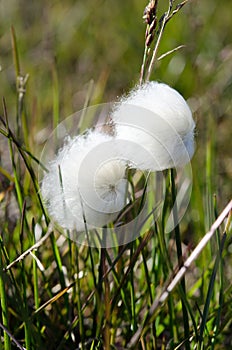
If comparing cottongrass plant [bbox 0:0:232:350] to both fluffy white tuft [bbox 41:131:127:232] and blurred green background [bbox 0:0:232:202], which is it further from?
blurred green background [bbox 0:0:232:202]

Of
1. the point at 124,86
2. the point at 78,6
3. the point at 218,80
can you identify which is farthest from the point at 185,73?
the point at 78,6

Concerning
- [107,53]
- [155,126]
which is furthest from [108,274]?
[107,53]

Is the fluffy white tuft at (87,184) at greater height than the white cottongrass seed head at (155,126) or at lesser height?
lesser

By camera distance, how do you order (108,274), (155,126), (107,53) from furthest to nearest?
1. (107,53)
2. (108,274)
3. (155,126)

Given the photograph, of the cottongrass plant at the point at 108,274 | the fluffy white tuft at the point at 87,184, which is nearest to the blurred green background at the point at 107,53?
the cottongrass plant at the point at 108,274

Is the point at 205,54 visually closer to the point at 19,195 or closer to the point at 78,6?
the point at 78,6

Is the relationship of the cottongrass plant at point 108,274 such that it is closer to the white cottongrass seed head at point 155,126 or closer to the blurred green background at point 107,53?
the white cottongrass seed head at point 155,126

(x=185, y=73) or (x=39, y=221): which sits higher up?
(x=185, y=73)

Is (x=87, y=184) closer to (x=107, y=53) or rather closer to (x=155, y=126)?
(x=155, y=126)
